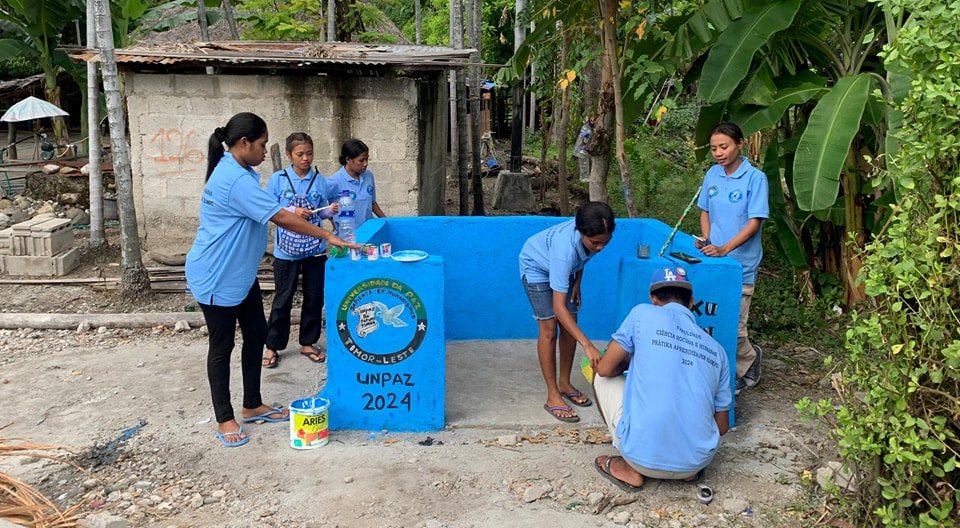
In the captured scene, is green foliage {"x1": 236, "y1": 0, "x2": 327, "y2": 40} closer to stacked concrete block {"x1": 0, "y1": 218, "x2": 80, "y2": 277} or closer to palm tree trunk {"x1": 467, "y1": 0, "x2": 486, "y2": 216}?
palm tree trunk {"x1": 467, "y1": 0, "x2": 486, "y2": 216}

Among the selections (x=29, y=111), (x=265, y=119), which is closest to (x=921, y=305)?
(x=265, y=119)

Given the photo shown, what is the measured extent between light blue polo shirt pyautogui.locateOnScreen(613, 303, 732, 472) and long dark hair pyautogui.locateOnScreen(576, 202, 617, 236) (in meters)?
0.63

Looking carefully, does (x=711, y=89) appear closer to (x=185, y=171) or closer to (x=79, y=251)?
(x=185, y=171)

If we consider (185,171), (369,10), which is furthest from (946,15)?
(369,10)

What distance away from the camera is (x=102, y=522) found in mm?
3893

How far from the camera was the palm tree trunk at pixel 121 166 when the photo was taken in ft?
24.6

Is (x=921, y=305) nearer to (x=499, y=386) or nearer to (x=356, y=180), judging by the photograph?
(x=499, y=386)

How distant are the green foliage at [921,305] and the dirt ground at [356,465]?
931 mm

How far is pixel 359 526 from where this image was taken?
4.06 meters

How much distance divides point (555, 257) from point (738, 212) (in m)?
1.32

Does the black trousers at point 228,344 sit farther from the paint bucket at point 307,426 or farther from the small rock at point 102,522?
the small rock at point 102,522

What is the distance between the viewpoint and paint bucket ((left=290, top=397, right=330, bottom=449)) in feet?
15.7

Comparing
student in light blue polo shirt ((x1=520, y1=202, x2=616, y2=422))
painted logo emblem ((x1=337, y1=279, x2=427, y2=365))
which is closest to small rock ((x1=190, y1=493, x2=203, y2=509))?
painted logo emblem ((x1=337, y1=279, x2=427, y2=365))

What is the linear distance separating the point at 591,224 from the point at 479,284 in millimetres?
2280
